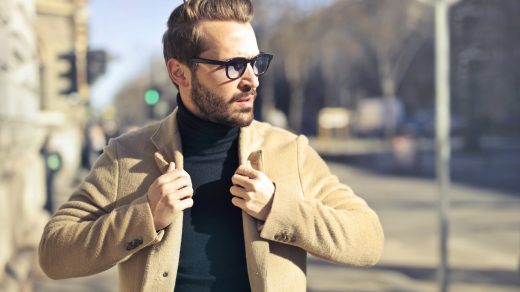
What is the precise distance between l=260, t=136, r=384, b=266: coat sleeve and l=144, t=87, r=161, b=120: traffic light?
7.48 meters

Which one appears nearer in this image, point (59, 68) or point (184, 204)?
point (184, 204)

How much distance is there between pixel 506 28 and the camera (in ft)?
74.2

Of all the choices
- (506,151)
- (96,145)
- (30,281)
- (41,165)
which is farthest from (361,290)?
(506,151)

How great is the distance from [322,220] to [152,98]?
771 centimetres

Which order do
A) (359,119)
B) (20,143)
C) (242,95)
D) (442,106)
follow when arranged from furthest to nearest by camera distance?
(359,119)
(20,143)
(442,106)
(242,95)

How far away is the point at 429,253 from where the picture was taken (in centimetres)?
939

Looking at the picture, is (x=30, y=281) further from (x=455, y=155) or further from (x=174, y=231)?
(x=455, y=155)

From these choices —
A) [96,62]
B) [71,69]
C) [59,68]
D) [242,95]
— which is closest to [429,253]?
[96,62]

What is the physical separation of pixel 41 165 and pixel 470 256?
6195 millimetres

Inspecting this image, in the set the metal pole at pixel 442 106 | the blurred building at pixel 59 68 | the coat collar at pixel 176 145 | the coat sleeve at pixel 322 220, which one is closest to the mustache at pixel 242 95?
the coat collar at pixel 176 145

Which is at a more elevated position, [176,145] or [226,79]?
[226,79]

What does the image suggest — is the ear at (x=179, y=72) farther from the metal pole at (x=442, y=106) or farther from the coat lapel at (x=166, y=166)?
the metal pole at (x=442, y=106)

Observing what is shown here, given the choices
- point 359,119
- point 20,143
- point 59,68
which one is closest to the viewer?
point 20,143

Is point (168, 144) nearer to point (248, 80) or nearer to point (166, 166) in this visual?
point (166, 166)
